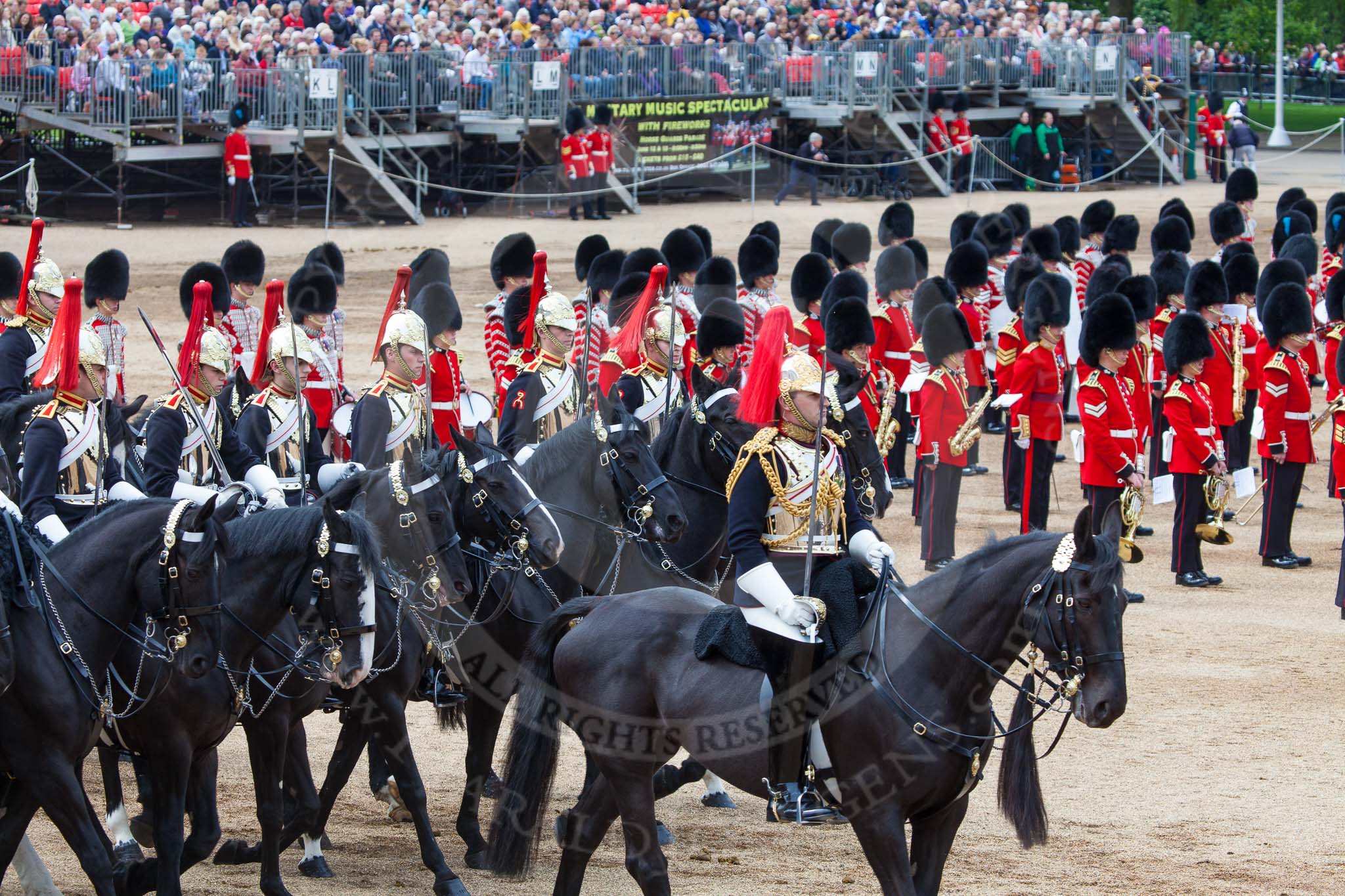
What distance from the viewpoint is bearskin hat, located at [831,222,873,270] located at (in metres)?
13.9

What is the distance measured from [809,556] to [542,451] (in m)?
2.15

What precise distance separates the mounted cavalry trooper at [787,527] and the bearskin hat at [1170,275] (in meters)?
8.11

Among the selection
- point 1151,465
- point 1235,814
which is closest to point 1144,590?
point 1151,465

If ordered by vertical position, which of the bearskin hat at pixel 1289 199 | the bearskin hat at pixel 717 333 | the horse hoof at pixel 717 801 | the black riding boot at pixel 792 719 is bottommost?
the horse hoof at pixel 717 801

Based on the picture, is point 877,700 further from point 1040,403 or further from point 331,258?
point 331,258

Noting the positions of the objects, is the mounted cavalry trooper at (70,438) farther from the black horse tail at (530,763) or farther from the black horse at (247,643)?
the black horse tail at (530,763)

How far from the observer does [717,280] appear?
12477 millimetres

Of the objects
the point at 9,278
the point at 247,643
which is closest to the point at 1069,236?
the point at 9,278

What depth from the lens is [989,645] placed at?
525 centimetres

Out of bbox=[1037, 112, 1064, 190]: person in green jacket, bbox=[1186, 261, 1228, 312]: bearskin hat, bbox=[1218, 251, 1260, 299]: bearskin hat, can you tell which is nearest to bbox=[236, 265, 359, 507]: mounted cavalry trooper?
bbox=[1186, 261, 1228, 312]: bearskin hat

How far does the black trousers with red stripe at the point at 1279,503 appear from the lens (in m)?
11.1

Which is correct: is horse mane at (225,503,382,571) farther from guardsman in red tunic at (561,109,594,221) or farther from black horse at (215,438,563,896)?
guardsman in red tunic at (561,109,594,221)

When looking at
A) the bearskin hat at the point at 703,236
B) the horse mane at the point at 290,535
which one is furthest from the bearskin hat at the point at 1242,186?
the horse mane at the point at 290,535

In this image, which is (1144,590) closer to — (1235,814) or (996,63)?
(1235,814)
